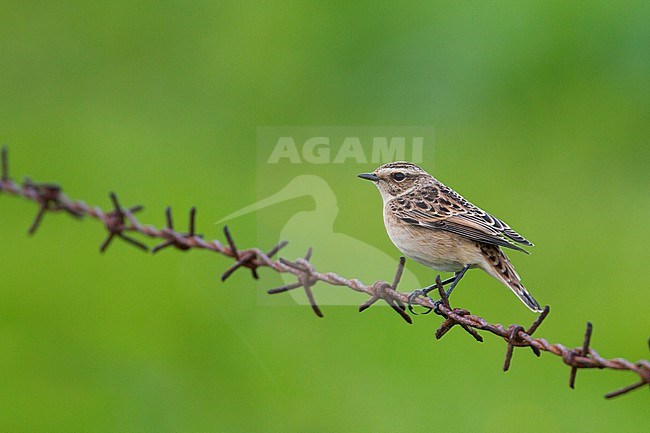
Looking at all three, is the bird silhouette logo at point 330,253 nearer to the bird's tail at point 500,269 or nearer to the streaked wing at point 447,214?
the streaked wing at point 447,214

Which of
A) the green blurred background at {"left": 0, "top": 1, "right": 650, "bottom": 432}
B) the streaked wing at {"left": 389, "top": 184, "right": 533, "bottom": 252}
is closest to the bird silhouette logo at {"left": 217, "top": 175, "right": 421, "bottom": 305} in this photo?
the green blurred background at {"left": 0, "top": 1, "right": 650, "bottom": 432}

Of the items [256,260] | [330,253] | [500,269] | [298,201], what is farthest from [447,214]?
[298,201]

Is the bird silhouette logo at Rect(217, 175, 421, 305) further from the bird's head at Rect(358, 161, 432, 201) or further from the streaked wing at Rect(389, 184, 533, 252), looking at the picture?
the streaked wing at Rect(389, 184, 533, 252)

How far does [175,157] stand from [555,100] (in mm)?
6110

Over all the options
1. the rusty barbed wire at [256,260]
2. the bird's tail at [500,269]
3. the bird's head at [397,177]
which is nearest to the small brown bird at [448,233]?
the bird's tail at [500,269]

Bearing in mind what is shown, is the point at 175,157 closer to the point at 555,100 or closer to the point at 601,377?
the point at 555,100

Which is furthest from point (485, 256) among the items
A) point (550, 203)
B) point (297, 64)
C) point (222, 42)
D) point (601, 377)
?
point (222, 42)

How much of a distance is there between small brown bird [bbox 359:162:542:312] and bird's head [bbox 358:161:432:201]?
0.36ft

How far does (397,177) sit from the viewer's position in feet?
22.5

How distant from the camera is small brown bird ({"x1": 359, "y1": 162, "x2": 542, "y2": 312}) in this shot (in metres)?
6.10

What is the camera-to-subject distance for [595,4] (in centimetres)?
1916

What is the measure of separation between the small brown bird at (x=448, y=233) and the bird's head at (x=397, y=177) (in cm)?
11

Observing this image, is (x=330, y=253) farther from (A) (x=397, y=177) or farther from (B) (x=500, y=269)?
(B) (x=500, y=269)

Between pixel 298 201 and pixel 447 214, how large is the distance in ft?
23.5
